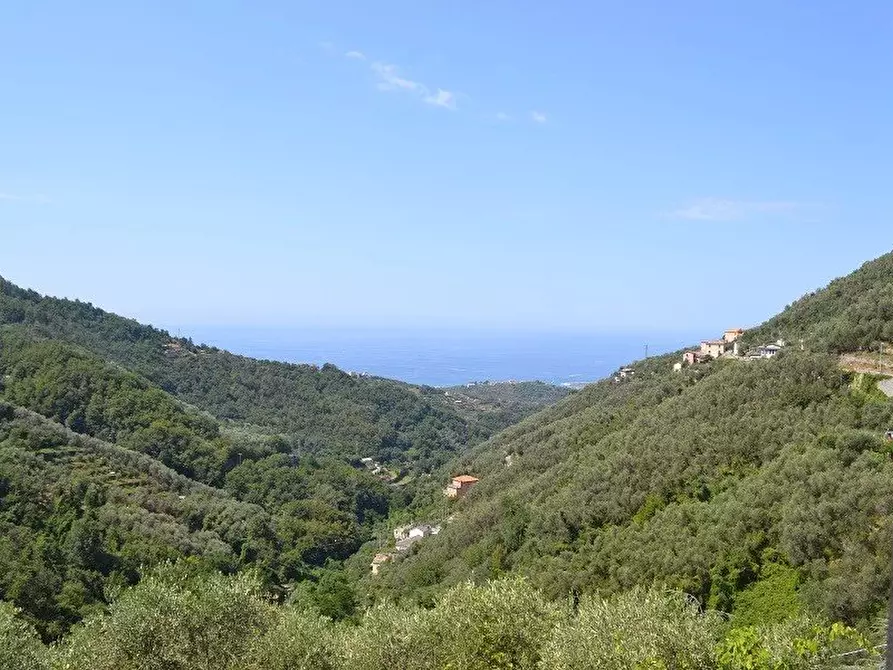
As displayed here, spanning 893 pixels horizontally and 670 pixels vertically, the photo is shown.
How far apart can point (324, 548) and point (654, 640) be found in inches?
2261

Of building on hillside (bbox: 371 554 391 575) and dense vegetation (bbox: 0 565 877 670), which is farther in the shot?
building on hillside (bbox: 371 554 391 575)

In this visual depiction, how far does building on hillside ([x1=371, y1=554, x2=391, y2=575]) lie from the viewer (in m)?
52.2

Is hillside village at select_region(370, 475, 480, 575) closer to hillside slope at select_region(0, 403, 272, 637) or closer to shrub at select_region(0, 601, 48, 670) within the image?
hillside slope at select_region(0, 403, 272, 637)

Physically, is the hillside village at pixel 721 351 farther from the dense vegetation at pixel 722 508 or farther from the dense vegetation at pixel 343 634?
the dense vegetation at pixel 343 634

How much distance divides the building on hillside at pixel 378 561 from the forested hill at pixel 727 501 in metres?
6.23

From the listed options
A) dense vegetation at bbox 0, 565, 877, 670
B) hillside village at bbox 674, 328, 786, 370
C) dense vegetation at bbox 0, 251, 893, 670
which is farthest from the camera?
hillside village at bbox 674, 328, 786, 370

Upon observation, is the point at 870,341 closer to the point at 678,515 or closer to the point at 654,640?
the point at 678,515

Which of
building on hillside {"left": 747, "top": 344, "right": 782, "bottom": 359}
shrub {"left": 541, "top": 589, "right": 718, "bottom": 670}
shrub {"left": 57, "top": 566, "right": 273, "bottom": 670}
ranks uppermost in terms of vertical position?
building on hillside {"left": 747, "top": 344, "right": 782, "bottom": 359}

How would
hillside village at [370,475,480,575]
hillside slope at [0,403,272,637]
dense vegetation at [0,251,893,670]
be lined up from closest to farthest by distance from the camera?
1. dense vegetation at [0,251,893,670]
2. hillside slope at [0,403,272,637]
3. hillside village at [370,475,480,575]

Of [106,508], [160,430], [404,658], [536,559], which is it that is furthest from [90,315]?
[404,658]

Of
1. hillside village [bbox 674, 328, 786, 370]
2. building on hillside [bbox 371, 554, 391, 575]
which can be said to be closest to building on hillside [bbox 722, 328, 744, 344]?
hillside village [bbox 674, 328, 786, 370]

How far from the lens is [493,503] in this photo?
43.8m

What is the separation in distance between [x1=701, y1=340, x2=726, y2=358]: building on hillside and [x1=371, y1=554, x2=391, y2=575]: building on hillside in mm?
30021

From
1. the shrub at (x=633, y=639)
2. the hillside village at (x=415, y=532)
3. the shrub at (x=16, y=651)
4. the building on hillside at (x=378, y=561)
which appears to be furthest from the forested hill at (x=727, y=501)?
the shrub at (x=16, y=651)
